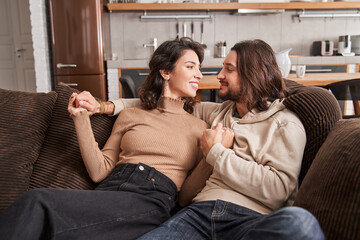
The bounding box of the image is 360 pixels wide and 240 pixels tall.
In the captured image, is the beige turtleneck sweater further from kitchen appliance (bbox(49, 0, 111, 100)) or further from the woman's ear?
kitchen appliance (bbox(49, 0, 111, 100))

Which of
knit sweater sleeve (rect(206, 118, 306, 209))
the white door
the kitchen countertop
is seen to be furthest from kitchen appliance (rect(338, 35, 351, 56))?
the white door

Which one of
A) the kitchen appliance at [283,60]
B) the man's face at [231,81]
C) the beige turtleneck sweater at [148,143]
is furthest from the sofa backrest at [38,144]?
the kitchen appliance at [283,60]

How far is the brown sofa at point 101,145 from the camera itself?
32.4 inches

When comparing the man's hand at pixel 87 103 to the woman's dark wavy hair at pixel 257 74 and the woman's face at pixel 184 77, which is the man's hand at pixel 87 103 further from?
the woman's dark wavy hair at pixel 257 74

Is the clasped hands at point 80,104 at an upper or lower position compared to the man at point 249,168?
upper

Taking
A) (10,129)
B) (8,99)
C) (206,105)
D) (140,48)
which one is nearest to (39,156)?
(10,129)

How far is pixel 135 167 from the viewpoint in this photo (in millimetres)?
1320

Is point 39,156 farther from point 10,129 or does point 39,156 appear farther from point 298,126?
point 298,126

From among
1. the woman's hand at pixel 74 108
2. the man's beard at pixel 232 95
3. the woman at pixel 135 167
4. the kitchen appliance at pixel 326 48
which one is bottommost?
the woman at pixel 135 167

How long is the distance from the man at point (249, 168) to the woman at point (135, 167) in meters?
0.09

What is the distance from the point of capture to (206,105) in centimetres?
167

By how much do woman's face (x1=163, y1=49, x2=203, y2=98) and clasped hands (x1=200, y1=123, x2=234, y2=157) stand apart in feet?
1.15

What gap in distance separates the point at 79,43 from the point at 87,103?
117 inches

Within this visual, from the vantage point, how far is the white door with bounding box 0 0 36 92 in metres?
5.25
